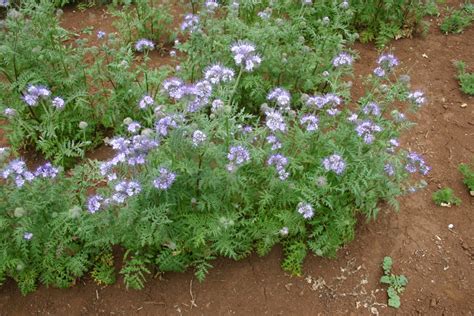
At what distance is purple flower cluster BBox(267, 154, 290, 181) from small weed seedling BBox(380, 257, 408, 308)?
4.31 feet

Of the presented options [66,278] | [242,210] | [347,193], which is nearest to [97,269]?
[66,278]

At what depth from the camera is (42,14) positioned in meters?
4.70

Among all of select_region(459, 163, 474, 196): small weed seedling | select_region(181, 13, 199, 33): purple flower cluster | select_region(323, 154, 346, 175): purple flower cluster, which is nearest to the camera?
select_region(323, 154, 346, 175): purple flower cluster

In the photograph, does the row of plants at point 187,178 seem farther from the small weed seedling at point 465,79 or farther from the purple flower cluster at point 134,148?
the small weed seedling at point 465,79

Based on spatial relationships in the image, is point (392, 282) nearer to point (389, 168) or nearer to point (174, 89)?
point (389, 168)

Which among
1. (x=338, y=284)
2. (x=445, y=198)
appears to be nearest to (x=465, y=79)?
(x=445, y=198)

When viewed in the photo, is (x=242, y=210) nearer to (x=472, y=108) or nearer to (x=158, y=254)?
(x=158, y=254)

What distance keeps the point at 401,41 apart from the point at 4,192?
17.5 feet

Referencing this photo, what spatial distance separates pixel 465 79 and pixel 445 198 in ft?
6.44

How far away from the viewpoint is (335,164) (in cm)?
379

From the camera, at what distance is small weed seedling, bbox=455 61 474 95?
5.82 metres

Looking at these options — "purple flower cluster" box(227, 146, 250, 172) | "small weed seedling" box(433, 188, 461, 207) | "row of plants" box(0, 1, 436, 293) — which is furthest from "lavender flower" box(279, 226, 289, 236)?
"small weed seedling" box(433, 188, 461, 207)

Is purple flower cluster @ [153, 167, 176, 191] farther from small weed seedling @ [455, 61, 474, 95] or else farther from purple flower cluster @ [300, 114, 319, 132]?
small weed seedling @ [455, 61, 474, 95]

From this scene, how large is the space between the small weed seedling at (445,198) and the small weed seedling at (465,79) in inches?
67.8
